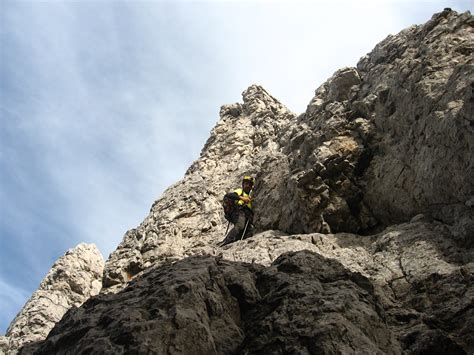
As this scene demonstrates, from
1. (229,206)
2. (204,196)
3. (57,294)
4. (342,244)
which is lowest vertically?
(342,244)

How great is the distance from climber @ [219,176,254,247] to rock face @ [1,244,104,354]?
7.73 meters

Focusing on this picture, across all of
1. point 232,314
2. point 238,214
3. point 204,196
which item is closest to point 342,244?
point 232,314

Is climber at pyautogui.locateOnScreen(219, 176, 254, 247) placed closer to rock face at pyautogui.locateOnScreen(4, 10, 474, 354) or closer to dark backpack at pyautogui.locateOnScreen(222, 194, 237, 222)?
dark backpack at pyautogui.locateOnScreen(222, 194, 237, 222)

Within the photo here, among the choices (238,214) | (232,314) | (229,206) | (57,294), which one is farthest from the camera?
(57,294)

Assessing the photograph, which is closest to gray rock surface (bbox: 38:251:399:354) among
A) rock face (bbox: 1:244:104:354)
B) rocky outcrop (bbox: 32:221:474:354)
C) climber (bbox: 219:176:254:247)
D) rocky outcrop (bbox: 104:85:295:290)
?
rocky outcrop (bbox: 32:221:474:354)

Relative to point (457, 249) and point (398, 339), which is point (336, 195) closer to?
point (457, 249)

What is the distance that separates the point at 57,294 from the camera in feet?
75.7

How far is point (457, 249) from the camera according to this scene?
11.7m

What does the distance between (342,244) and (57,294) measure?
564 inches

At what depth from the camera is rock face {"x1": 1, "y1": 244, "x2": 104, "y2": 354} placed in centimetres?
1962

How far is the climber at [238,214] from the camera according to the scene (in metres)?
20.6

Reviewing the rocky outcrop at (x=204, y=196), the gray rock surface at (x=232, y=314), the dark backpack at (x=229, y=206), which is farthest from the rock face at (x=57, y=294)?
the gray rock surface at (x=232, y=314)

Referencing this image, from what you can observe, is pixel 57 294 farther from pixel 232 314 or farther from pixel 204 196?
pixel 232 314

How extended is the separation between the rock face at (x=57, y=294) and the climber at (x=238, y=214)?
7.73 meters
